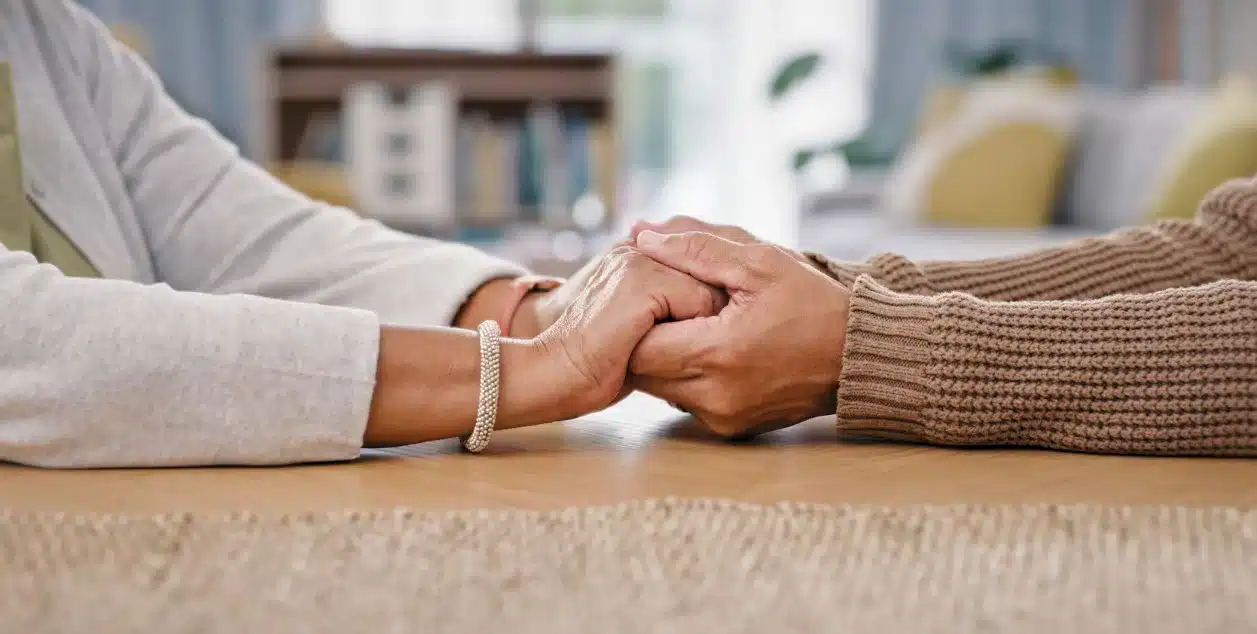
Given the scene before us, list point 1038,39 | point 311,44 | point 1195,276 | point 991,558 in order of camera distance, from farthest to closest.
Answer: point 1038,39, point 311,44, point 1195,276, point 991,558

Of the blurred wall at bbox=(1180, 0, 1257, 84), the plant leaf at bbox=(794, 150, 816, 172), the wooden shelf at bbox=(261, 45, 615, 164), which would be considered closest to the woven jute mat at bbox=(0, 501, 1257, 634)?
the wooden shelf at bbox=(261, 45, 615, 164)

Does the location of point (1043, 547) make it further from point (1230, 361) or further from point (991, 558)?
point (1230, 361)

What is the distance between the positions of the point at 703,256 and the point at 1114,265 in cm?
34

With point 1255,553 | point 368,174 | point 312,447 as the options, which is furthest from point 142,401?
point 368,174

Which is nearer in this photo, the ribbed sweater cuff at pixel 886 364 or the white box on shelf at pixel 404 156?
the ribbed sweater cuff at pixel 886 364

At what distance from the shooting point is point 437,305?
102cm

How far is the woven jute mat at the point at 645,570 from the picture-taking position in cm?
45

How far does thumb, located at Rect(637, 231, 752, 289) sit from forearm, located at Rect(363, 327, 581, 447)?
4.8 inches

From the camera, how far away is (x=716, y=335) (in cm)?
81

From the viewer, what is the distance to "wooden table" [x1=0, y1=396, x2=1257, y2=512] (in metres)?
0.64

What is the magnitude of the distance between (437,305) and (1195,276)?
60 centimetres

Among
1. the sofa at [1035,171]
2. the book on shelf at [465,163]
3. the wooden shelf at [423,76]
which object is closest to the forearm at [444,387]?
the sofa at [1035,171]

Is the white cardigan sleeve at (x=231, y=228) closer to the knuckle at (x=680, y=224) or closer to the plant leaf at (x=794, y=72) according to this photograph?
the knuckle at (x=680, y=224)

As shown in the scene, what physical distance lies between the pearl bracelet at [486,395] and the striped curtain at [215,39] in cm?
412
